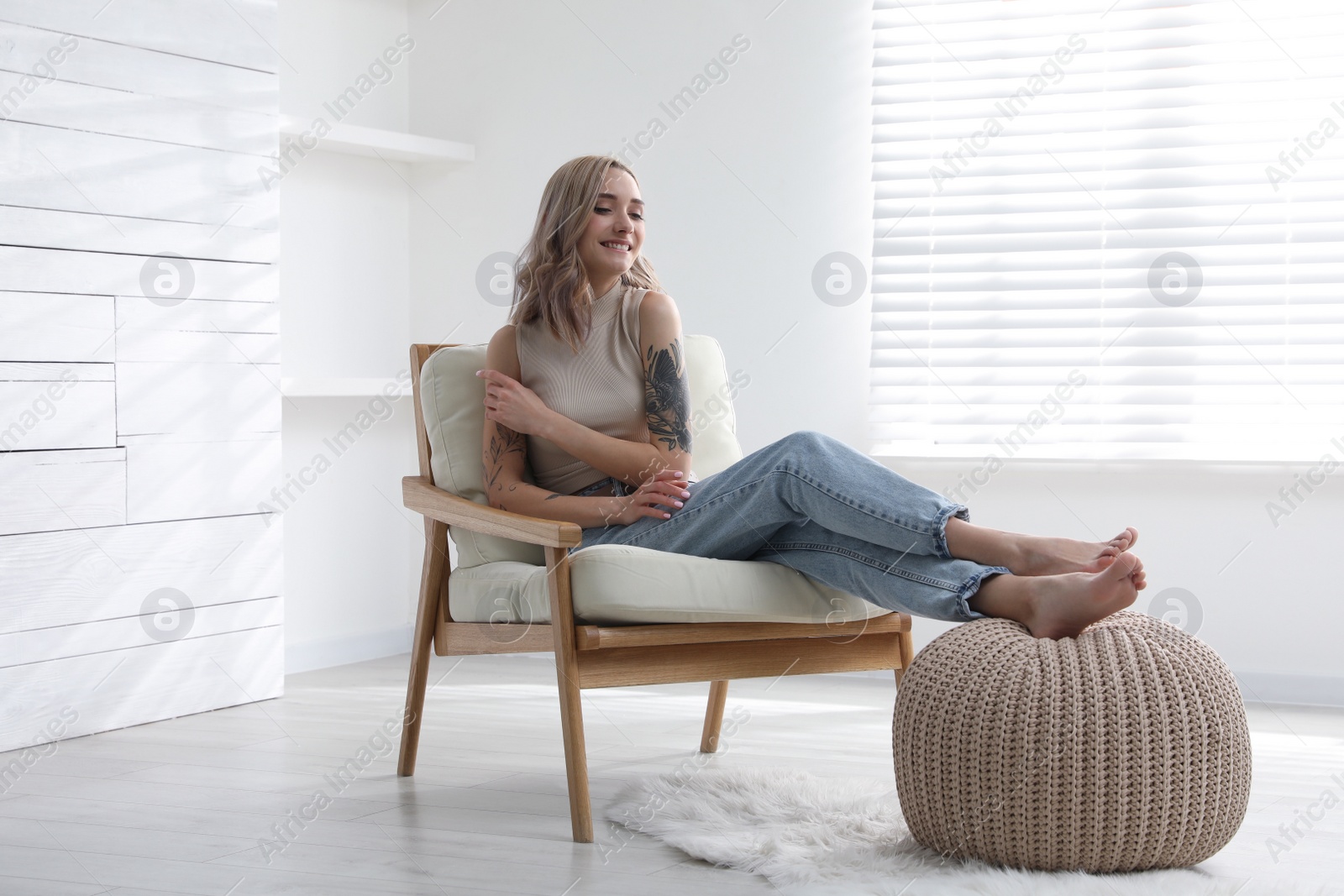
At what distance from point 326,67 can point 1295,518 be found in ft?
9.46

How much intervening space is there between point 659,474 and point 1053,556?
0.68 meters

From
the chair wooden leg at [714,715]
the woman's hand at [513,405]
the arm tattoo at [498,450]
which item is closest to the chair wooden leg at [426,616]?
the arm tattoo at [498,450]

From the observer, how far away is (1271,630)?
3320mm

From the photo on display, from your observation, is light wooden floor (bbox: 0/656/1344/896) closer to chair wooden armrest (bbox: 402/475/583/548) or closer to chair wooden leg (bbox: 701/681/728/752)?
chair wooden leg (bbox: 701/681/728/752)

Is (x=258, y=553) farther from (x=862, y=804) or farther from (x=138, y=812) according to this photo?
(x=862, y=804)

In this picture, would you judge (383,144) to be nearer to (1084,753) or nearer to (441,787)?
(441,787)

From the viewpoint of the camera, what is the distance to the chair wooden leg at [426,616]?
243 cm

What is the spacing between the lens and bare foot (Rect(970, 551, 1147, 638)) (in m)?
1.86

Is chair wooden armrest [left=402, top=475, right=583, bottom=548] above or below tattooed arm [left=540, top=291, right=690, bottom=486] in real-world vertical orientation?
below

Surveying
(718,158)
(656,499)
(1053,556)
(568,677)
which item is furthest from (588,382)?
(718,158)

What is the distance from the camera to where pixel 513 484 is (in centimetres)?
238

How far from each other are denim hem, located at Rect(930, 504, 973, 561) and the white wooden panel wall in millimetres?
1901

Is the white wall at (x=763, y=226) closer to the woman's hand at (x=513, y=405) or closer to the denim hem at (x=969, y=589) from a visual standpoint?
the woman's hand at (x=513, y=405)

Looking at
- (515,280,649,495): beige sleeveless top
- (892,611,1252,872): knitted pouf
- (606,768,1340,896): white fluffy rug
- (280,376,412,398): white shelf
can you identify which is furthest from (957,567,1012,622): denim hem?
(280,376,412,398): white shelf
